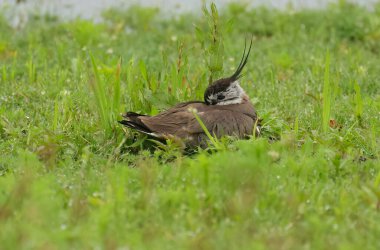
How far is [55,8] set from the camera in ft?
32.2

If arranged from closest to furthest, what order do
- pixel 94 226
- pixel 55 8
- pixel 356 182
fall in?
1. pixel 94 226
2. pixel 356 182
3. pixel 55 8

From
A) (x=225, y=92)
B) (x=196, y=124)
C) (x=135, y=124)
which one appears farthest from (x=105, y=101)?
(x=225, y=92)

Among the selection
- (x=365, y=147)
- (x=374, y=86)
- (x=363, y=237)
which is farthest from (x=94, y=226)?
(x=374, y=86)

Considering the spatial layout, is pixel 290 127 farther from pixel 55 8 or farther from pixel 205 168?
pixel 55 8

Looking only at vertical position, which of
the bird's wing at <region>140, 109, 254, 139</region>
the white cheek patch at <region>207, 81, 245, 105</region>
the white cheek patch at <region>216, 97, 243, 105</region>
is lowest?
the bird's wing at <region>140, 109, 254, 139</region>

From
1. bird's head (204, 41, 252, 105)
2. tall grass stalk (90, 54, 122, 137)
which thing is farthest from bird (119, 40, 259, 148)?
tall grass stalk (90, 54, 122, 137)

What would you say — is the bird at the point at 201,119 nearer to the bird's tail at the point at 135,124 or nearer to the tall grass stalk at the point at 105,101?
the bird's tail at the point at 135,124

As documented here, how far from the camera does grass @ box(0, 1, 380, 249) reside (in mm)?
3730

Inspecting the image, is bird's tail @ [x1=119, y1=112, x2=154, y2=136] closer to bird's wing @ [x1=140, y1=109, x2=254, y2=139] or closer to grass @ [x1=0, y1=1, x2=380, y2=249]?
bird's wing @ [x1=140, y1=109, x2=254, y2=139]

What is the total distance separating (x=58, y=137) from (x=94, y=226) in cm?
191

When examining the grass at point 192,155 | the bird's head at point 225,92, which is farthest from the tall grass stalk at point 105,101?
the bird's head at point 225,92

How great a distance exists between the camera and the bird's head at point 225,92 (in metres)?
5.75

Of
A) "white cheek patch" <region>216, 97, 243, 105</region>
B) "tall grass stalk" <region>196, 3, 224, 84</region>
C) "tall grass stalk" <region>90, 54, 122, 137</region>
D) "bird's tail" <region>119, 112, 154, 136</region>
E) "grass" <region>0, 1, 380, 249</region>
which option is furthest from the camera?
"white cheek patch" <region>216, 97, 243, 105</region>

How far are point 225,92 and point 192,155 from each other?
0.66 metres
